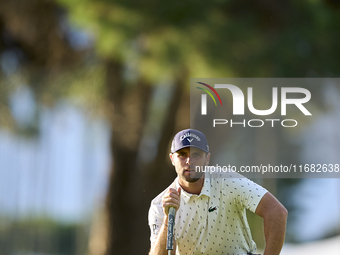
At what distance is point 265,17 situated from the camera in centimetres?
429

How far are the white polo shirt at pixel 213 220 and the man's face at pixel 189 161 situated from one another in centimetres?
5

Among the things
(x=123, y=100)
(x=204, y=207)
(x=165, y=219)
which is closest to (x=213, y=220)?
(x=204, y=207)

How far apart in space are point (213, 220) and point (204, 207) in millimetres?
52

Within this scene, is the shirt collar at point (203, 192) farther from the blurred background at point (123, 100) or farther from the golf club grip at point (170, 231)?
the blurred background at point (123, 100)

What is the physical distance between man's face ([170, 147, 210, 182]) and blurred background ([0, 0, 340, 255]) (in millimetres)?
1037

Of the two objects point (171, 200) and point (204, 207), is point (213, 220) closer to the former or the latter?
point (204, 207)

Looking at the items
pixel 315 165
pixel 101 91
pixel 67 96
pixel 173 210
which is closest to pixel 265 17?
pixel 315 165

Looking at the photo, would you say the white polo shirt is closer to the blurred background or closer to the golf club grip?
the golf club grip

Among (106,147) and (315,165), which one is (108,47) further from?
(315,165)

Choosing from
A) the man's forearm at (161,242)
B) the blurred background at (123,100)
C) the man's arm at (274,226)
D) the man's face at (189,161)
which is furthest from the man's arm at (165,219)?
the blurred background at (123,100)

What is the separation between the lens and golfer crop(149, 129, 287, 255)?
6.38 ft

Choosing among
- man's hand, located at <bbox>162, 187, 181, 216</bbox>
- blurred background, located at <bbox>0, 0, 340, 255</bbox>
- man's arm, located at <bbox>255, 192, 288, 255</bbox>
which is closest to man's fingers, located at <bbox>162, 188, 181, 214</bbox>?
man's hand, located at <bbox>162, 187, 181, 216</bbox>

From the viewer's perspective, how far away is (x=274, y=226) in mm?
1825

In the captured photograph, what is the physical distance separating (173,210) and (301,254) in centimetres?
265
